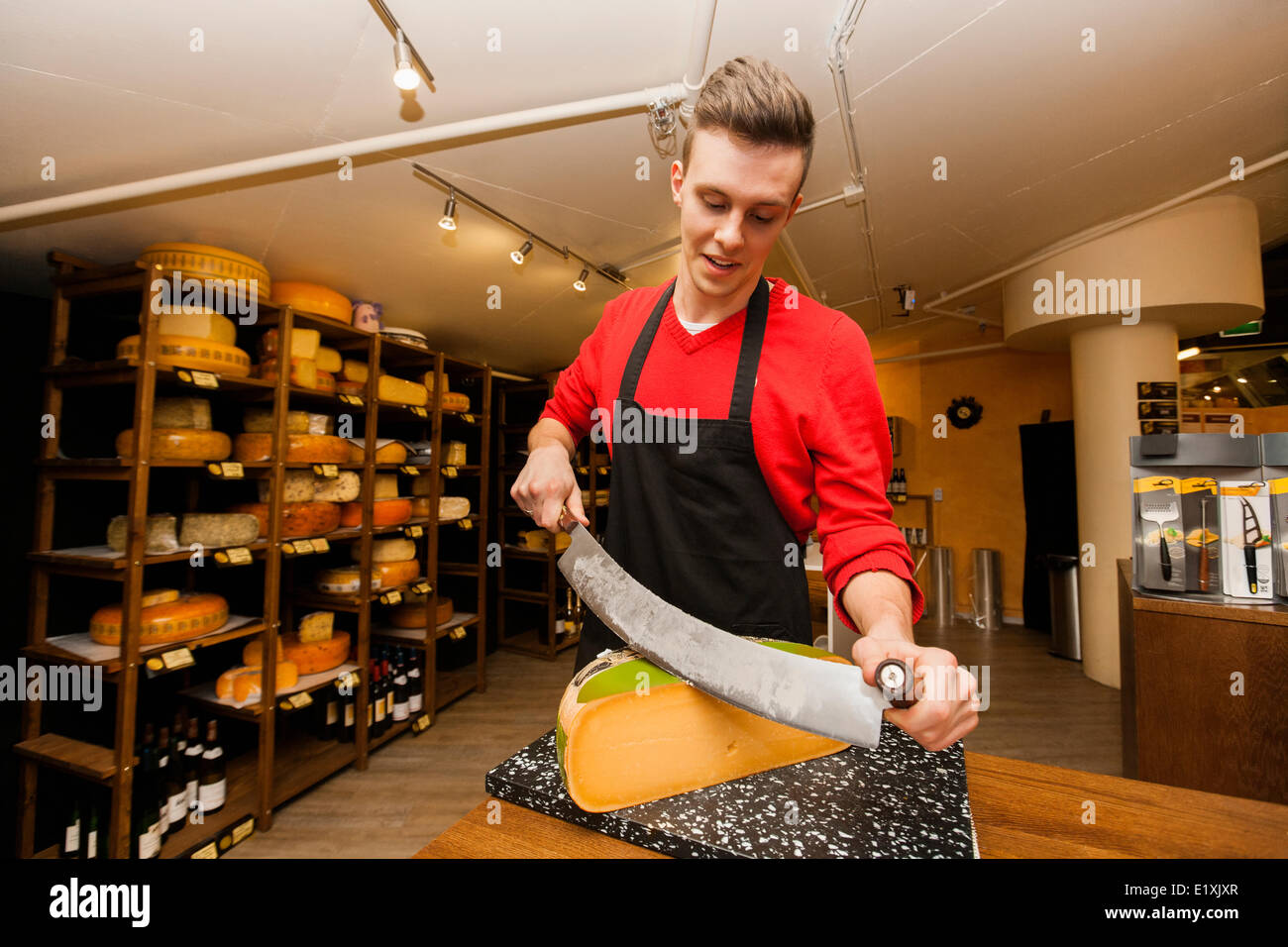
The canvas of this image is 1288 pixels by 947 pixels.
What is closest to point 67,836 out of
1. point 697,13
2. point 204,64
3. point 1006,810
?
point 204,64

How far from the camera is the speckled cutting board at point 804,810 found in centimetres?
69

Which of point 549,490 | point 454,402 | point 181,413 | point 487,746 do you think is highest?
point 454,402

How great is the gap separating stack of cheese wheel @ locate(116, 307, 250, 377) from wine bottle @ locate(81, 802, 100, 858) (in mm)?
1859

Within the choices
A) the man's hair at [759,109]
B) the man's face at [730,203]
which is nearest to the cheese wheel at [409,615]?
the man's face at [730,203]

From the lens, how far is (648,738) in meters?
0.83

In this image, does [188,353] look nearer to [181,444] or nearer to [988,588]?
[181,444]

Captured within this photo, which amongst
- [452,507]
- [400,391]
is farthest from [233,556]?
[452,507]

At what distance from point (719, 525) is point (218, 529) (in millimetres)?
2481

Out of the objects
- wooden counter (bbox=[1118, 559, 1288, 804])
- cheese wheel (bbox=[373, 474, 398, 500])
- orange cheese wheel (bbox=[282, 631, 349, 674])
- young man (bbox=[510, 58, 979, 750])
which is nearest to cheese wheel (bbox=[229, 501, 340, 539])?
cheese wheel (bbox=[373, 474, 398, 500])

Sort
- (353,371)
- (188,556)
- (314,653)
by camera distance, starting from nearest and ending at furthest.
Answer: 1. (188,556)
2. (314,653)
3. (353,371)

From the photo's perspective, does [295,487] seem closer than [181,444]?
No

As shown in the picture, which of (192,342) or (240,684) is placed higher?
(192,342)

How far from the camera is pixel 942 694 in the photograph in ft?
1.94
